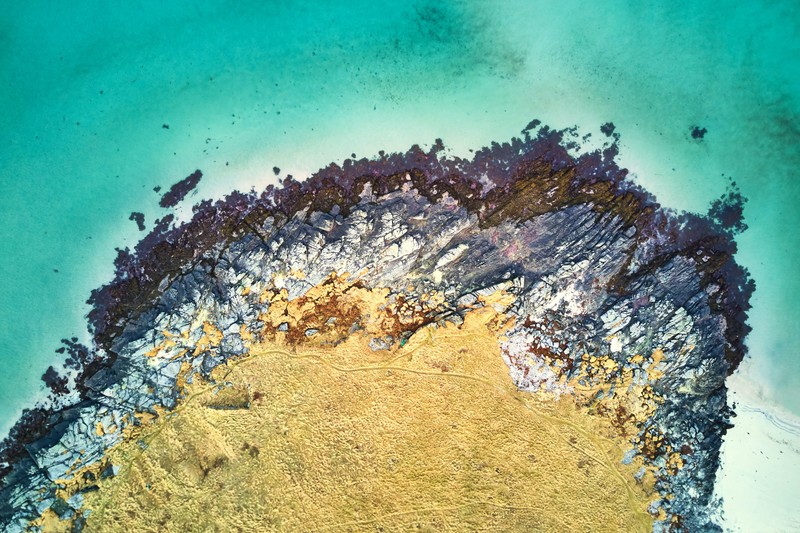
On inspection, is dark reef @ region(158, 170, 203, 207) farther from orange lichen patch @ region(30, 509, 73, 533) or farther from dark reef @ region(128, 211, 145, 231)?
orange lichen patch @ region(30, 509, 73, 533)

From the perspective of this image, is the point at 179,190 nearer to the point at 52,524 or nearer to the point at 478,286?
the point at 478,286

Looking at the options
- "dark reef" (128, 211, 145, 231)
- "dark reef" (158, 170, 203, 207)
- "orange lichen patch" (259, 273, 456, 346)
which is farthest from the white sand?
"dark reef" (128, 211, 145, 231)

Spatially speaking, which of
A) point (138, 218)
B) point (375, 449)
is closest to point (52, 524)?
point (138, 218)

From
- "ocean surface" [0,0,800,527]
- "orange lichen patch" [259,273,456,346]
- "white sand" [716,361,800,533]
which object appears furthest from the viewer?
"ocean surface" [0,0,800,527]

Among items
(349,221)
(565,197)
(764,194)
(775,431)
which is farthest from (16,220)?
(775,431)

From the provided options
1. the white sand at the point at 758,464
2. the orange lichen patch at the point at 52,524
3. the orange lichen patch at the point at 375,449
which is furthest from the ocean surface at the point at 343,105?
the orange lichen patch at the point at 375,449

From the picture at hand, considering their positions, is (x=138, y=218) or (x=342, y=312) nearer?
(x=342, y=312)

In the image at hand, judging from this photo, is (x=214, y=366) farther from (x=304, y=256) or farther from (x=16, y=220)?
(x=16, y=220)
